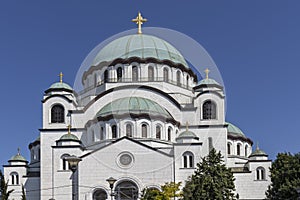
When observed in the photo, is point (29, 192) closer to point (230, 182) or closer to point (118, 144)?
point (118, 144)

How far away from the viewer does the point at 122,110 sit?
62.4m

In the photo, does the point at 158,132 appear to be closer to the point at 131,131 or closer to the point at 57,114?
the point at 131,131

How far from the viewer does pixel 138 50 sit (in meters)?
69.9

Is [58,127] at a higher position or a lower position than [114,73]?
lower

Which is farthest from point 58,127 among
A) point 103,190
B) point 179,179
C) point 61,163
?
point 179,179

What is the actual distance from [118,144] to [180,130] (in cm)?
804

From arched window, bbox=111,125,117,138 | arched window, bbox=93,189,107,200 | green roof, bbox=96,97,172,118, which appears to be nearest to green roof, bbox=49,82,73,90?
green roof, bbox=96,97,172,118

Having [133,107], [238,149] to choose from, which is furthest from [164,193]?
[238,149]

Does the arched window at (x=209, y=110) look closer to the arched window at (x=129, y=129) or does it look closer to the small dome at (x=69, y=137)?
the arched window at (x=129, y=129)

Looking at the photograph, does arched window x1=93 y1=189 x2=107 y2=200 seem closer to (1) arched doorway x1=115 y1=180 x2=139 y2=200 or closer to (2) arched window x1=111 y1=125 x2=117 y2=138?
(1) arched doorway x1=115 y1=180 x2=139 y2=200

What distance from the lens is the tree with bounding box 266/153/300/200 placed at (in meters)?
42.8

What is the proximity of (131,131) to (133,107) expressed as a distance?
2300mm

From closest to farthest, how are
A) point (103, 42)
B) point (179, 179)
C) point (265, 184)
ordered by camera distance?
point (103, 42)
point (179, 179)
point (265, 184)

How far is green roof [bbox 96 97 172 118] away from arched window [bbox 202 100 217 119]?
4.01 m
